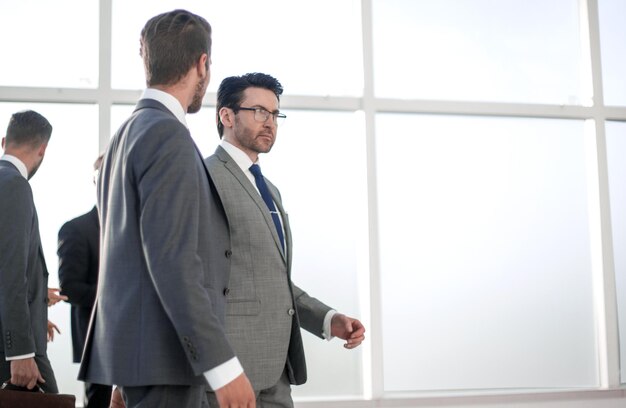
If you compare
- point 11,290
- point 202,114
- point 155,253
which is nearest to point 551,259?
point 202,114

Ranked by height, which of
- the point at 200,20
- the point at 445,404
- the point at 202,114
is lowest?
the point at 445,404

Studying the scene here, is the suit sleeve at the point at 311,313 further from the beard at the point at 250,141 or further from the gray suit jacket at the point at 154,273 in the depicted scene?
the gray suit jacket at the point at 154,273

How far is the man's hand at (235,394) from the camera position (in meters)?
1.38

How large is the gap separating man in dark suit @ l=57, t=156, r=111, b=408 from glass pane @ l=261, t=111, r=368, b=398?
162 centimetres

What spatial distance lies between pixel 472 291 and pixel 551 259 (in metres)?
0.57

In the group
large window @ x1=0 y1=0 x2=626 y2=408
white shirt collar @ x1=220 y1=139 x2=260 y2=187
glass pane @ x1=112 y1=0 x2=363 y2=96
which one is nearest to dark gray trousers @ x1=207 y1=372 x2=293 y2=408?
white shirt collar @ x1=220 y1=139 x2=260 y2=187

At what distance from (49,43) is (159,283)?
345 centimetres

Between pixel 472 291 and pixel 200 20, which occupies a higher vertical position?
pixel 200 20

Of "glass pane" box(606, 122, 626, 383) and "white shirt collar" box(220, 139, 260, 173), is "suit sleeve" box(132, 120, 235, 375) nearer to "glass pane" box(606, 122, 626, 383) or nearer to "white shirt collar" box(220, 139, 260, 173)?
"white shirt collar" box(220, 139, 260, 173)

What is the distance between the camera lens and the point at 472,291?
15.6 feet

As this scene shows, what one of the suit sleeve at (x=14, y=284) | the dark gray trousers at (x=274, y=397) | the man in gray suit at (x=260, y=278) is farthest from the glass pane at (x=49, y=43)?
the dark gray trousers at (x=274, y=397)

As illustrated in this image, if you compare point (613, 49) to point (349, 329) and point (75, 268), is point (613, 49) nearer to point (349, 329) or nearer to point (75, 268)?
point (349, 329)

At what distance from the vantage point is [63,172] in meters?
4.36

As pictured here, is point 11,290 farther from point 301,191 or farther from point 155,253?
point 301,191
